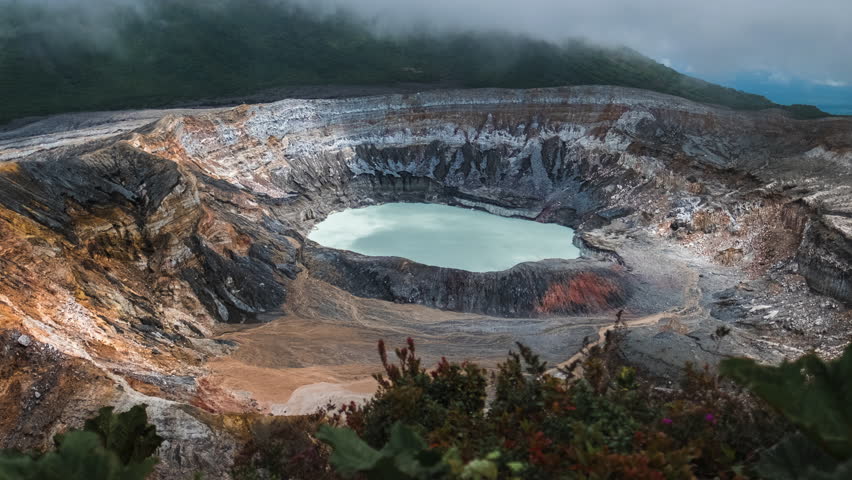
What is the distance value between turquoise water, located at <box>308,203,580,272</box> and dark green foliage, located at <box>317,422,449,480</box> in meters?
33.1

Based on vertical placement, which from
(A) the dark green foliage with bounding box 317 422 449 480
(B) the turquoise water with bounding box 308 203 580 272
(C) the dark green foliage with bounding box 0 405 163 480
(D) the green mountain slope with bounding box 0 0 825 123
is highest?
(D) the green mountain slope with bounding box 0 0 825 123

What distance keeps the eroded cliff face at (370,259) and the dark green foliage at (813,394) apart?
1342 centimetres

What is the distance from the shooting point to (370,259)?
3716 centimetres

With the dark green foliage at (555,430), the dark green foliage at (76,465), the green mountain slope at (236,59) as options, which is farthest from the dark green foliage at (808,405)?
the green mountain slope at (236,59)

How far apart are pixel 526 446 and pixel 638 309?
93.2ft

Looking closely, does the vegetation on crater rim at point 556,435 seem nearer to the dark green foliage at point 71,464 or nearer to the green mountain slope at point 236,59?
the dark green foliage at point 71,464

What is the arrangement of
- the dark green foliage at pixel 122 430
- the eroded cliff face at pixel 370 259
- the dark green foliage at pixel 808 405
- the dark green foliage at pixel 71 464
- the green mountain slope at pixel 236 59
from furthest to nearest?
the green mountain slope at pixel 236 59 < the eroded cliff face at pixel 370 259 < the dark green foliage at pixel 122 430 < the dark green foliage at pixel 71 464 < the dark green foliage at pixel 808 405

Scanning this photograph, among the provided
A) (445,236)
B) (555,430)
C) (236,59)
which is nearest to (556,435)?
(555,430)

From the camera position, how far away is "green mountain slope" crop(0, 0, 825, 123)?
7731 cm

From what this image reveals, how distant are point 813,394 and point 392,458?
455 centimetres

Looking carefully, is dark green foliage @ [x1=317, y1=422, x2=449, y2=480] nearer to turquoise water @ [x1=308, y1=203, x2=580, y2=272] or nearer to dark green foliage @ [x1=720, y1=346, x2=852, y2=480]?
dark green foliage @ [x1=720, y1=346, x2=852, y2=480]

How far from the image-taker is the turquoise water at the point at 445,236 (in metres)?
41.8

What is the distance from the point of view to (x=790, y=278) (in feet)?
106

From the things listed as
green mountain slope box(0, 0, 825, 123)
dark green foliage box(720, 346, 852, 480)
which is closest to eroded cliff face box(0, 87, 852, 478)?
dark green foliage box(720, 346, 852, 480)
